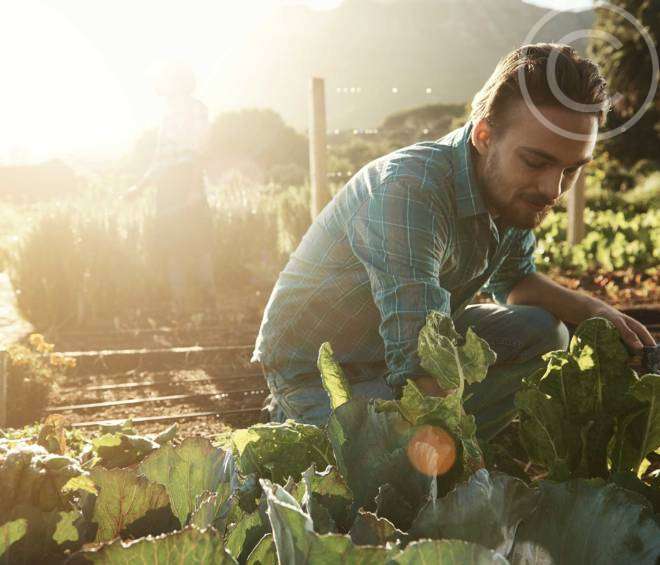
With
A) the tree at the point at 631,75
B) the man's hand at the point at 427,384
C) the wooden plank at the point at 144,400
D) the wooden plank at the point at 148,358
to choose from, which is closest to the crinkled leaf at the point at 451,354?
the man's hand at the point at 427,384

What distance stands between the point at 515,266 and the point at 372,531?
96.5 inches

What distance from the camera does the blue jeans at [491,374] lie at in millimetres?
2562

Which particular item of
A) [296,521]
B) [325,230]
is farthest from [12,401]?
[296,521]

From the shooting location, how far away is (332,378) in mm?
967

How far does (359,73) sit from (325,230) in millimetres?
62478

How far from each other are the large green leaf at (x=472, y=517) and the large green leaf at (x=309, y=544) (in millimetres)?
122

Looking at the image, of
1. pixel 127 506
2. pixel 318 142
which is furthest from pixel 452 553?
pixel 318 142

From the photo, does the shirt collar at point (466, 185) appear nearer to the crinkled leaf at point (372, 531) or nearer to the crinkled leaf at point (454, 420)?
the crinkled leaf at point (454, 420)

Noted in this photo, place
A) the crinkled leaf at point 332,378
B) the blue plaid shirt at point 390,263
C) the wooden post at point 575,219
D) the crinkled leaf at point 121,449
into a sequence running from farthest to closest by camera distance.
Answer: the wooden post at point 575,219, the blue plaid shirt at point 390,263, the crinkled leaf at point 121,449, the crinkled leaf at point 332,378

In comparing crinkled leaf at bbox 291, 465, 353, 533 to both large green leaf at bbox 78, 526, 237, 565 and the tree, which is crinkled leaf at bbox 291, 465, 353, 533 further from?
the tree

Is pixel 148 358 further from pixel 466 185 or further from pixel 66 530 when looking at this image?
pixel 66 530

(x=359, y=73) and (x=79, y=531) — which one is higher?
(x=359, y=73)

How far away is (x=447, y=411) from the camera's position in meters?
0.81

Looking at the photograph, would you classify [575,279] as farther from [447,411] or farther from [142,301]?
[447,411]
